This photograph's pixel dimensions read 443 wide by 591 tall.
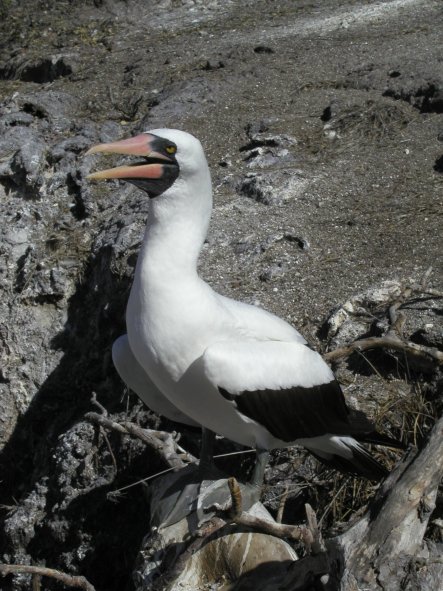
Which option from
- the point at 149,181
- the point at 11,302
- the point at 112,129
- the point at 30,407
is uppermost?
the point at 149,181

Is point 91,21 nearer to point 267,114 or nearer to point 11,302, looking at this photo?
point 267,114

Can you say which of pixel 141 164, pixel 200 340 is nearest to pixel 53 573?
pixel 200 340

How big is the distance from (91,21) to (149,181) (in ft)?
20.5

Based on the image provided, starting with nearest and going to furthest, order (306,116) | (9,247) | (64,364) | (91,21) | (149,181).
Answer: (149,181)
(64,364)
(9,247)
(306,116)
(91,21)

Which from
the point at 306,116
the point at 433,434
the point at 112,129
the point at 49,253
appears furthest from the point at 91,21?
the point at 433,434

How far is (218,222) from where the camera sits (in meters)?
5.51

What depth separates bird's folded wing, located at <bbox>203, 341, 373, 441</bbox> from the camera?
335 cm

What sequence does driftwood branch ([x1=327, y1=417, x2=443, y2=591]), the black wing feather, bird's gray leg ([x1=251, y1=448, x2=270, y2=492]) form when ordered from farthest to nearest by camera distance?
bird's gray leg ([x1=251, y1=448, x2=270, y2=492]), the black wing feather, driftwood branch ([x1=327, y1=417, x2=443, y2=591])

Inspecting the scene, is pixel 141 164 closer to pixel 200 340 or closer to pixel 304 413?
pixel 200 340

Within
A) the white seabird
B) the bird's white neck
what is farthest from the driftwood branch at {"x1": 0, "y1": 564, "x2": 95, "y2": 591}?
the bird's white neck

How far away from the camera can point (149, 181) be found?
11.3ft

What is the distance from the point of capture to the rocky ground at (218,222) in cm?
444

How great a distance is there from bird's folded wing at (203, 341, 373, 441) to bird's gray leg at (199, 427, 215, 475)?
0.37 metres

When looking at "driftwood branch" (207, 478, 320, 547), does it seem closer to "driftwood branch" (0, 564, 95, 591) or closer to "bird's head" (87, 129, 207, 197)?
"driftwood branch" (0, 564, 95, 591)
